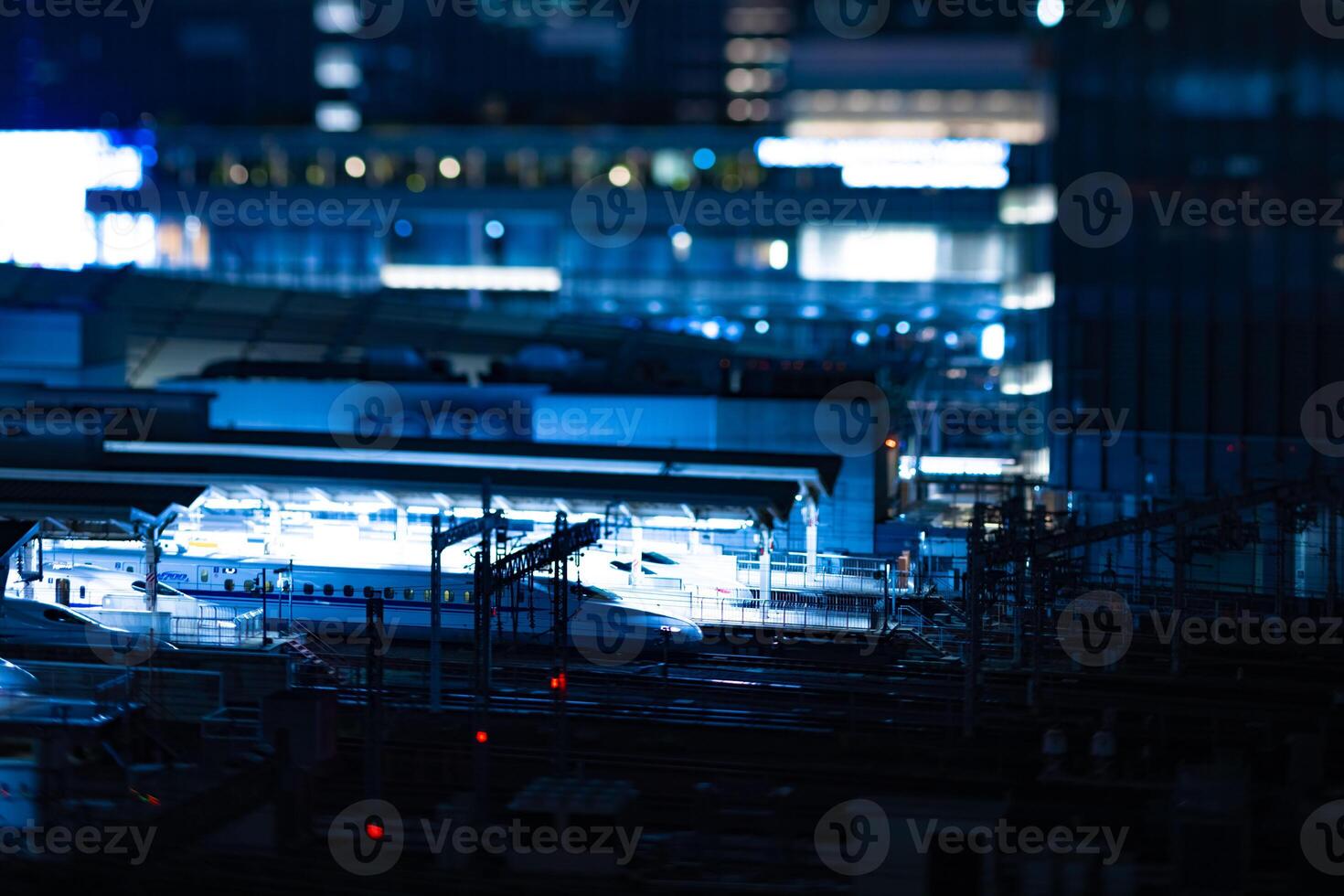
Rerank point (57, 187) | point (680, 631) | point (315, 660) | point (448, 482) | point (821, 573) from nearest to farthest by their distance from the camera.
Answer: point (315, 660), point (680, 631), point (821, 573), point (448, 482), point (57, 187)

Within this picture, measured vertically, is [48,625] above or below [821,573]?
below

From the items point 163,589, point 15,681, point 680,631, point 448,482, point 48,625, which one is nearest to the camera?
point 15,681

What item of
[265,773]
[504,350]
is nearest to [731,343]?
[504,350]

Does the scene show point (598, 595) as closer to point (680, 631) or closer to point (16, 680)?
point (680, 631)

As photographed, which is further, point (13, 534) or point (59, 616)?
point (59, 616)

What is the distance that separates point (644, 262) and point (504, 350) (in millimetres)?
10783

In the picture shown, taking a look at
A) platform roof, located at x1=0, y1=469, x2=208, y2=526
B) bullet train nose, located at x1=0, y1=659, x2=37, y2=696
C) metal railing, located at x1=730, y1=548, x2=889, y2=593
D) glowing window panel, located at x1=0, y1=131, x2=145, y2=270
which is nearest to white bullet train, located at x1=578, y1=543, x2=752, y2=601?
metal railing, located at x1=730, y1=548, x2=889, y2=593

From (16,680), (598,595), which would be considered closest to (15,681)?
(16,680)

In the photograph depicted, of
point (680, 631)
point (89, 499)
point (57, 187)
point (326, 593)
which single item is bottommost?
point (680, 631)

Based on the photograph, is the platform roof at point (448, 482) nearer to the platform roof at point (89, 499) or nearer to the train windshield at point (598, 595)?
the platform roof at point (89, 499)

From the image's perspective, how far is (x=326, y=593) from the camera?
11.8 m

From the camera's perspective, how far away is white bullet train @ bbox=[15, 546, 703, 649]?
1127 cm

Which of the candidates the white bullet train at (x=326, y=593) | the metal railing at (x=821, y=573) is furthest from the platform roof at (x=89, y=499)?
the metal railing at (x=821, y=573)

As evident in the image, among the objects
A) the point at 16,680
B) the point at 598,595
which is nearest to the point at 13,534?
the point at 16,680
